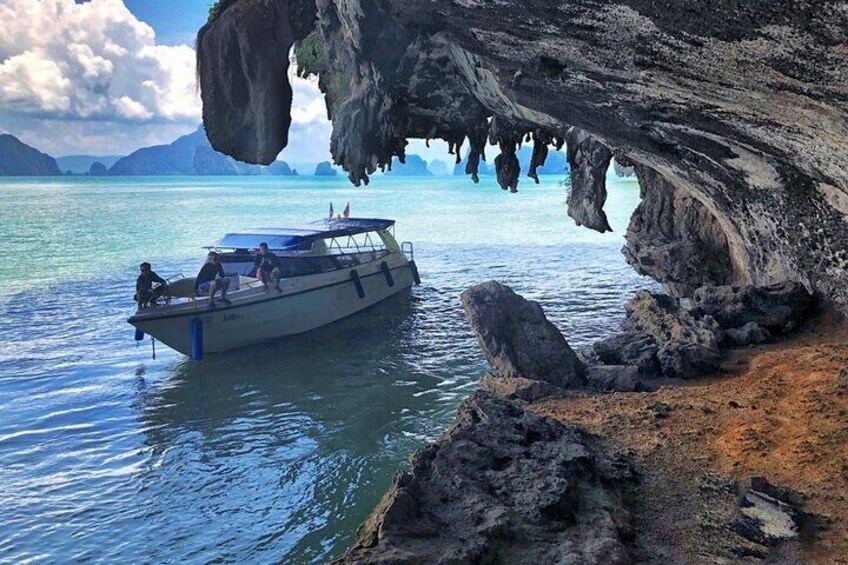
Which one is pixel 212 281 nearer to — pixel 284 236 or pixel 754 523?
pixel 284 236

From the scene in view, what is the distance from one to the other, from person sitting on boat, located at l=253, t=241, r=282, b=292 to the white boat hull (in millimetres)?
276

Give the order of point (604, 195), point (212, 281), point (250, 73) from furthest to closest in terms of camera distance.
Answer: point (212, 281) → point (604, 195) → point (250, 73)

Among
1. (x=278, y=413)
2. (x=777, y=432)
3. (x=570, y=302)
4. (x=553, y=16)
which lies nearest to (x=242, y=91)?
(x=278, y=413)

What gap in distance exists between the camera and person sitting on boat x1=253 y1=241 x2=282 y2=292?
63.1 ft

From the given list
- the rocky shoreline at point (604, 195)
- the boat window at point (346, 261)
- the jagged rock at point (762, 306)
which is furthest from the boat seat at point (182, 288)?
the jagged rock at point (762, 306)

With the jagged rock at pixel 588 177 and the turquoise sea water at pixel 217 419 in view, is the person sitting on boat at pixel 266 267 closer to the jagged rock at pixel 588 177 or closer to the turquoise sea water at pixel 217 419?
the turquoise sea water at pixel 217 419

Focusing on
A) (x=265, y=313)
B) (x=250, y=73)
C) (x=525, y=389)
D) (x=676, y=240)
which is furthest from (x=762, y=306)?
(x=265, y=313)

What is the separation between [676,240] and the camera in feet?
52.9

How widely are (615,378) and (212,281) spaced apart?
38.5 ft

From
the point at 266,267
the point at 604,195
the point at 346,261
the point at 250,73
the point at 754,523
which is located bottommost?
the point at 754,523

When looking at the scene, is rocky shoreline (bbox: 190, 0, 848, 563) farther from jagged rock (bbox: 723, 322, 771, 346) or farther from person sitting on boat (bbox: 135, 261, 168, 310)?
person sitting on boat (bbox: 135, 261, 168, 310)

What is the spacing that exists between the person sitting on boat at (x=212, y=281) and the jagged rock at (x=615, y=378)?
10918 millimetres

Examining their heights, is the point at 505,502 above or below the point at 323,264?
below

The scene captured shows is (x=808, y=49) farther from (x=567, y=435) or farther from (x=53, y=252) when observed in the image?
(x=53, y=252)
